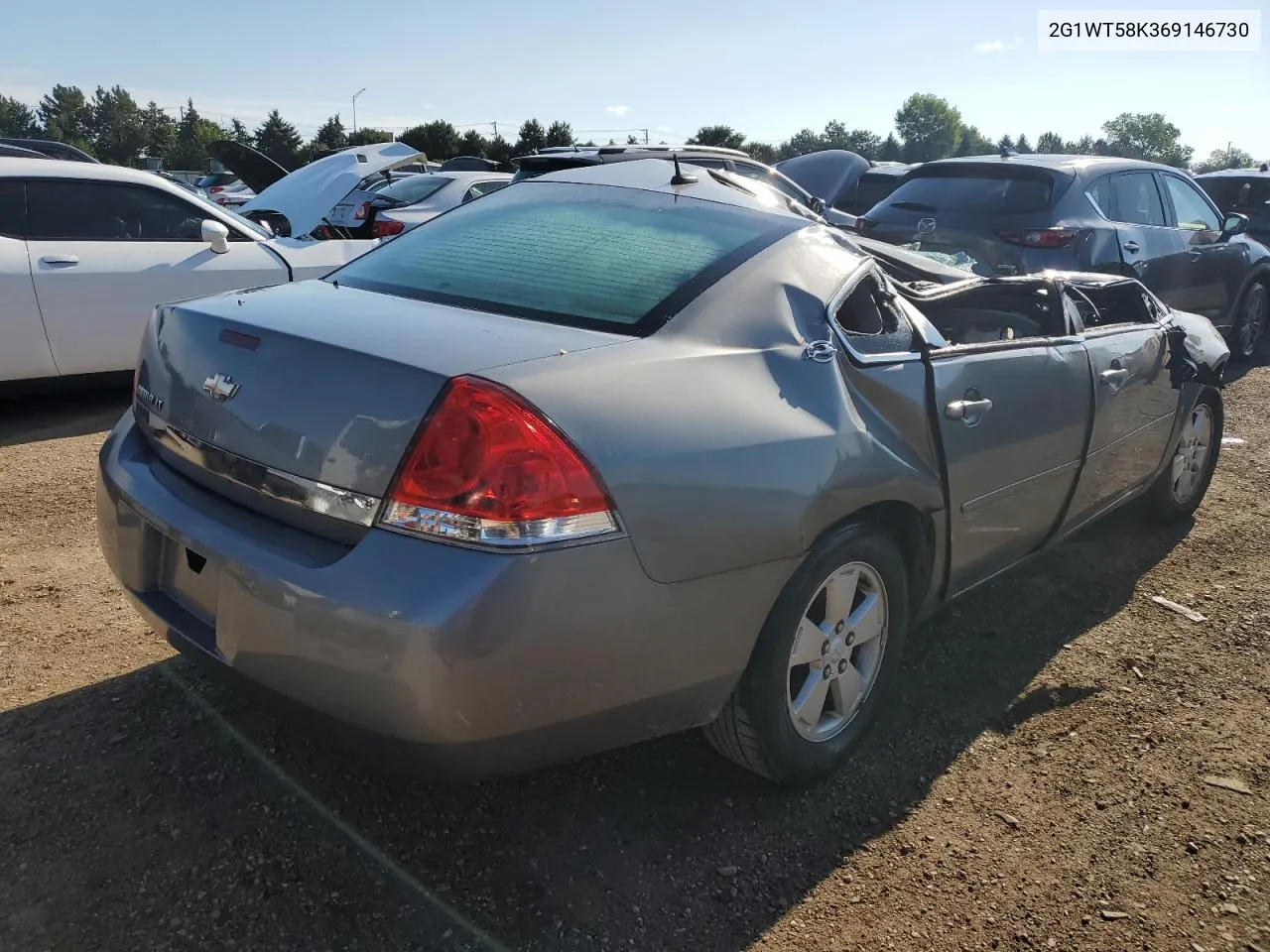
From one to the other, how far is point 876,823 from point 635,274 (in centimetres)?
150

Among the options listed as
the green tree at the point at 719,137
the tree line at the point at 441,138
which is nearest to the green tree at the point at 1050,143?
the tree line at the point at 441,138

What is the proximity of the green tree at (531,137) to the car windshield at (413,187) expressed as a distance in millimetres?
31606

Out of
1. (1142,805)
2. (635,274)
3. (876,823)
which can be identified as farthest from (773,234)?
(1142,805)

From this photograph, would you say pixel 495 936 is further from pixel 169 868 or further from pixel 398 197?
pixel 398 197

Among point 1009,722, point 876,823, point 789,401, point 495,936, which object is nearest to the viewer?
point 495,936

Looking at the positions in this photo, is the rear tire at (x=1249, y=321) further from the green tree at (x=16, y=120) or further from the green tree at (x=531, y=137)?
the green tree at (x=16, y=120)

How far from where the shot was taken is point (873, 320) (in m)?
2.78

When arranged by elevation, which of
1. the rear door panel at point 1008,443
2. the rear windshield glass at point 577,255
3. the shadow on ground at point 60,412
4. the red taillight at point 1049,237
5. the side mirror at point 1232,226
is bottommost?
the shadow on ground at point 60,412

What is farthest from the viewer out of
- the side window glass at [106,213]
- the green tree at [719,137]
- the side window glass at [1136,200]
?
the green tree at [719,137]

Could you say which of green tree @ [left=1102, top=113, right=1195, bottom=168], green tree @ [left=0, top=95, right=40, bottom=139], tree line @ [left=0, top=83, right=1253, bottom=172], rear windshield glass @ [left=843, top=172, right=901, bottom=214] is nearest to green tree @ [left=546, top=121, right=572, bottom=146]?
tree line @ [left=0, top=83, right=1253, bottom=172]

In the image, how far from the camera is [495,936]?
2.08m

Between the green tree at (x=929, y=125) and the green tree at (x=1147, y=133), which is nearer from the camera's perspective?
the green tree at (x=1147, y=133)

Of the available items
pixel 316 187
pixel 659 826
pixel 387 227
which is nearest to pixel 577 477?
pixel 659 826

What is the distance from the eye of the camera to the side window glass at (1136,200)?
295 inches
